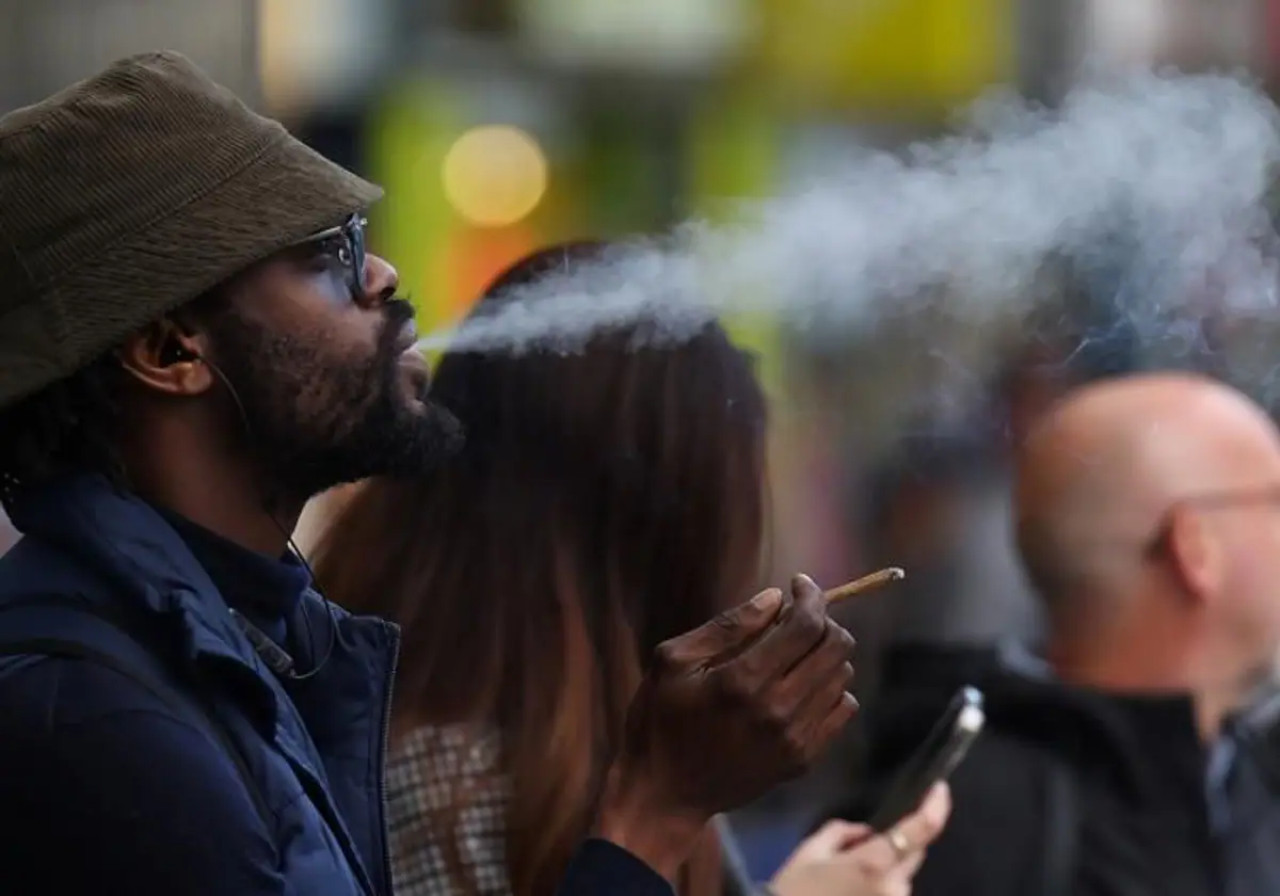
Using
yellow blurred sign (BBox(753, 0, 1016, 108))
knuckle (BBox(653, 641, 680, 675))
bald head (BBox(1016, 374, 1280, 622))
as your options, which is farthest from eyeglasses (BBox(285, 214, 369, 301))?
yellow blurred sign (BBox(753, 0, 1016, 108))

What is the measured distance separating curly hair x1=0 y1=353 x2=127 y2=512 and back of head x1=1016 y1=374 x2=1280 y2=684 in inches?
76.7

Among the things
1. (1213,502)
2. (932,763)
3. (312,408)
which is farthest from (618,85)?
(312,408)

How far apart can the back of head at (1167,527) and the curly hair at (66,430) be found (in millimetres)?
1947

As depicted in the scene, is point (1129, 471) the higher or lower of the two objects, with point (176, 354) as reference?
lower

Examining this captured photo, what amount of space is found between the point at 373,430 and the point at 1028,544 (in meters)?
1.85

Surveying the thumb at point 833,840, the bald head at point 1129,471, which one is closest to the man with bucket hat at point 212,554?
the thumb at point 833,840

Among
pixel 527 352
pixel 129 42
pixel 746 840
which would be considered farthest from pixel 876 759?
pixel 129 42

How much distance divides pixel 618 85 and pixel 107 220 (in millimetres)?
5137

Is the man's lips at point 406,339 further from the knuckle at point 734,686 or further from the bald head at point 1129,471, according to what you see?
the bald head at point 1129,471

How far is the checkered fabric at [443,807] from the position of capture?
7.47ft

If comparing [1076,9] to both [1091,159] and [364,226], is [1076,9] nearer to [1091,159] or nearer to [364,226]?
[1091,159]

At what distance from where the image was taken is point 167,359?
1.82m

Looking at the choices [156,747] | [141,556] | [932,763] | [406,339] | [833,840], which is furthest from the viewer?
[932,763]

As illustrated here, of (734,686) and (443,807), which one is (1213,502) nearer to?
(443,807)
